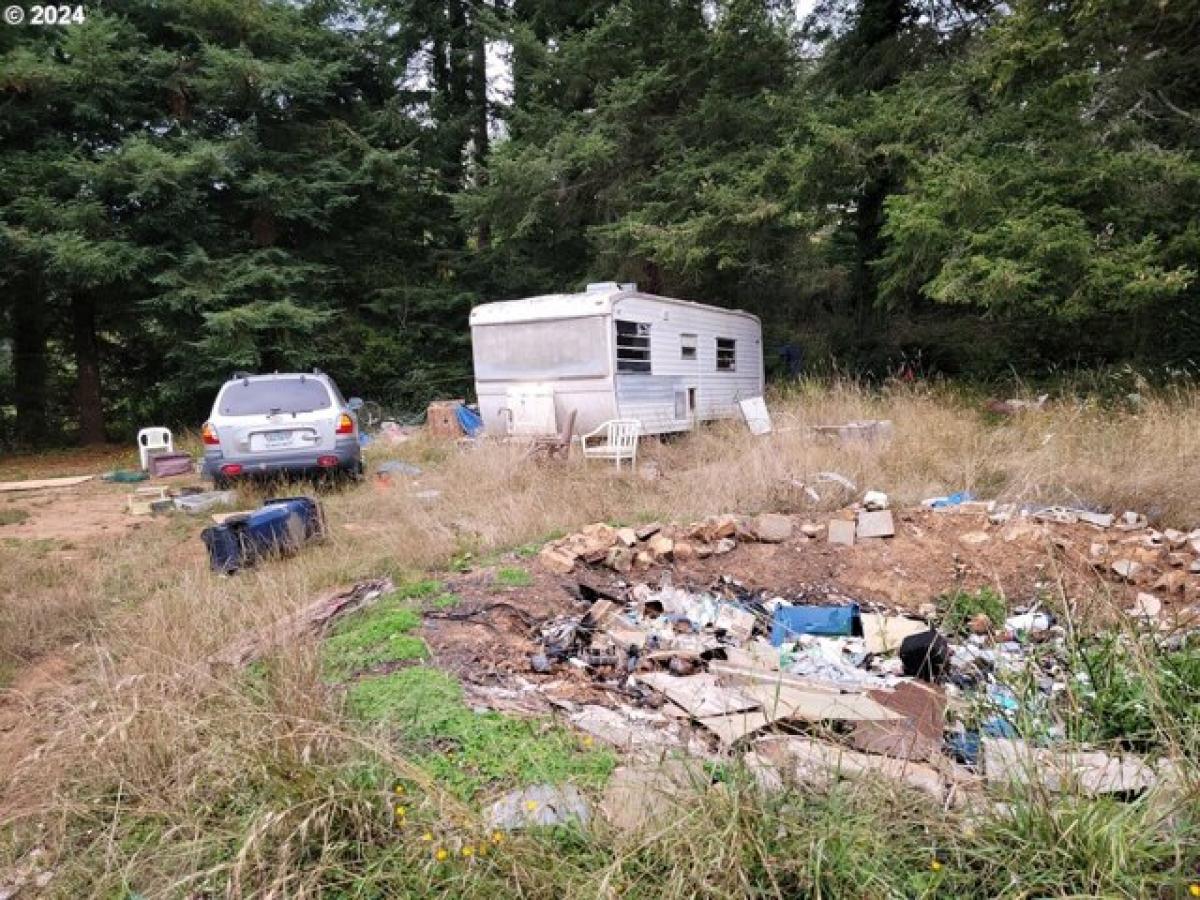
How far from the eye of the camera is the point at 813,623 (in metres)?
4.41

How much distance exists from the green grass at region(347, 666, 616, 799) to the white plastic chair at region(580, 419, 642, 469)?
636 cm

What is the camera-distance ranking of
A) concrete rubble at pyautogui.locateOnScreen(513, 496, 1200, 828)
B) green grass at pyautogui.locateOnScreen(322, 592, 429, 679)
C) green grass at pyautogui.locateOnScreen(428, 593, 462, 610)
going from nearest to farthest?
1. concrete rubble at pyautogui.locateOnScreen(513, 496, 1200, 828)
2. green grass at pyautogui.locateOnScreen(322, 592, 429, 679)
3. green grass at pyautogui.locateOnScreen(428, 593, 462, 610)

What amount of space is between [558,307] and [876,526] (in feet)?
19.6

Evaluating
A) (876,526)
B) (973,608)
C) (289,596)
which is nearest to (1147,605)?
(973,608)

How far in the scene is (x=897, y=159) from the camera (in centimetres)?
Answer: 1121

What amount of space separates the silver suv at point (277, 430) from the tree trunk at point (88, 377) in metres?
9.58

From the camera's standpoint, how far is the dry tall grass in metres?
2.23

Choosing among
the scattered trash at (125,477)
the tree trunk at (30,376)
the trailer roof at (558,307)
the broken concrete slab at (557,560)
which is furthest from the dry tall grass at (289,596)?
the tree trunk at (30,376)

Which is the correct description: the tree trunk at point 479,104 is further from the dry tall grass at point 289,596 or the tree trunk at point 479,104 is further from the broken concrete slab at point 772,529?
the broken concrete slab at point 772,529

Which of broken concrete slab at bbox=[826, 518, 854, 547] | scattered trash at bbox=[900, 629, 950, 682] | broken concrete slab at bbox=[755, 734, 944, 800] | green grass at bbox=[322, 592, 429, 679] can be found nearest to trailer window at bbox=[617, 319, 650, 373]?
broken concrete slab at bbox=[826, 518, 854, 547]

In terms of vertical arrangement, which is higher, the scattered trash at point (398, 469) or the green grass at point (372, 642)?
the scattered trash at point (398, 469)

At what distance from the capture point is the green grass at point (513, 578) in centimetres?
468

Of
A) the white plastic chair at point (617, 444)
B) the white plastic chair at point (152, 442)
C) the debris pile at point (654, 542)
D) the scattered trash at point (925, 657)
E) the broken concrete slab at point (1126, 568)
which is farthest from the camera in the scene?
the white plastic chair at point (152, 442)

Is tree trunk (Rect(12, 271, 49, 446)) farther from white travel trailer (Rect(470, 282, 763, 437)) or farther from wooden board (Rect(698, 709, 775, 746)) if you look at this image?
wooden board (Rect(698, 709, 775, 746))
